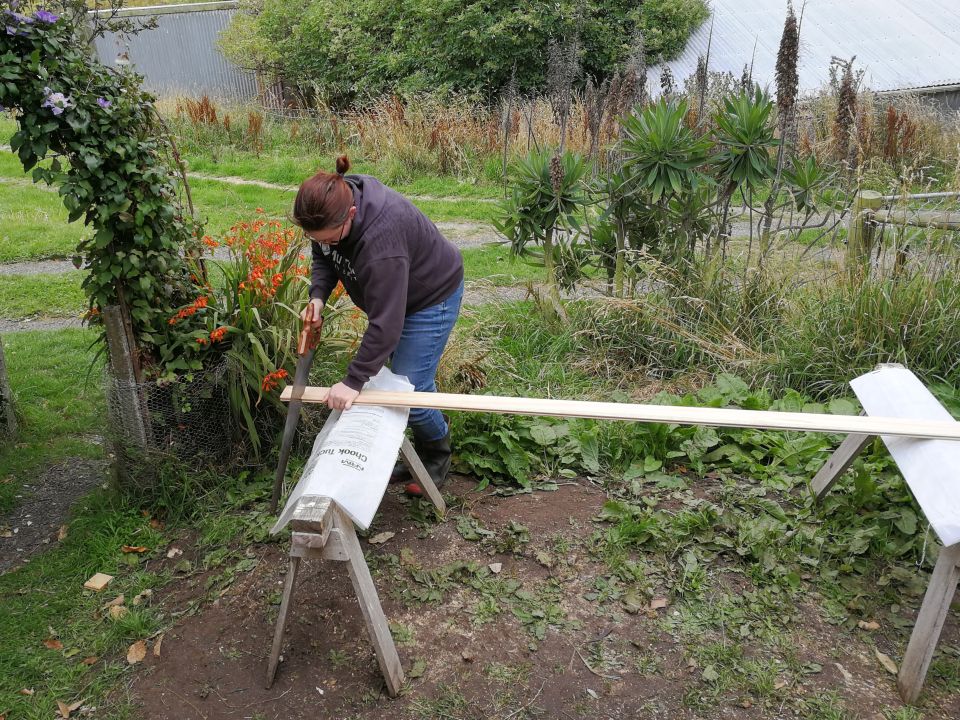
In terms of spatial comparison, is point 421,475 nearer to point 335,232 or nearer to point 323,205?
point 335,232

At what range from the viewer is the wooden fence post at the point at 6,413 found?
Result: 4.44 metres

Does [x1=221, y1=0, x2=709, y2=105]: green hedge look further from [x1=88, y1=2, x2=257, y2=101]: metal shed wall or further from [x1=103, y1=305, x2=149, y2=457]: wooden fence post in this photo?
[x1=103, y1=305, x2=149, y2=457]: wooden fence post

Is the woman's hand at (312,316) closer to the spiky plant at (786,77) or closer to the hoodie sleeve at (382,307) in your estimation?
the hoodie sleeve at (382,307)

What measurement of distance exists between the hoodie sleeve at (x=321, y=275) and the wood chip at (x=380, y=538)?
111 centimetres

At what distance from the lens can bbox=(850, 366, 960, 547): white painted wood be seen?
254 cm

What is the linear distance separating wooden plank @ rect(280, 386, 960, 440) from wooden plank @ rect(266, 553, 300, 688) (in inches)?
27.4

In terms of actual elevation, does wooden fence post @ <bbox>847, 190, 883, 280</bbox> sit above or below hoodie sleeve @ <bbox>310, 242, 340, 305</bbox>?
below

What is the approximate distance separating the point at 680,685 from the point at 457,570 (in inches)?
40.1

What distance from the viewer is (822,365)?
4605mm

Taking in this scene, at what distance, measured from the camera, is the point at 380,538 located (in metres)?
3.54

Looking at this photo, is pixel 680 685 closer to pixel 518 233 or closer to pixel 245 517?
pixel 245 517

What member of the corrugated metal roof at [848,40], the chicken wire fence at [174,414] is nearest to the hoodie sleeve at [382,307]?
the chicken wire fence at [174,414]

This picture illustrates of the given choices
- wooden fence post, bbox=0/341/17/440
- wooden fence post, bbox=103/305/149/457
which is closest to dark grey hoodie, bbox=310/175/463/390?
wooden fence post, bbox=103/305/149/457

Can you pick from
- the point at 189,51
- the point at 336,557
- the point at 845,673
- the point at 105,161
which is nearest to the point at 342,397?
the point at 336,557
